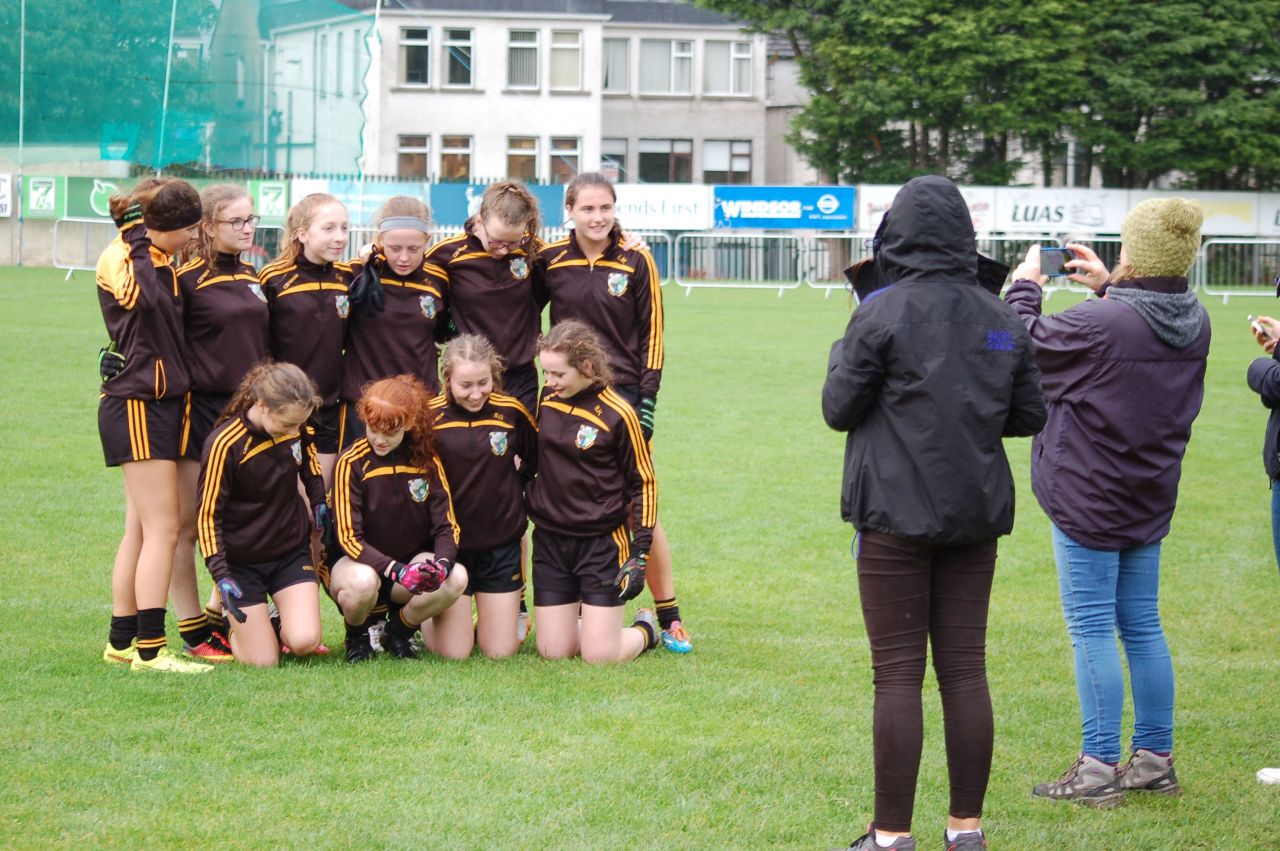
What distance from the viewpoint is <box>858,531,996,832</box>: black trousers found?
4.07 metres

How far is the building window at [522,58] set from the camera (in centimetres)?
4859

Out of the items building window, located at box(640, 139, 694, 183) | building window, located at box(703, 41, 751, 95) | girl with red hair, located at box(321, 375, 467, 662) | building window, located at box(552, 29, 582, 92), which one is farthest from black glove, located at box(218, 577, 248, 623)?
building window, located at box(703, 41, 751, 95)

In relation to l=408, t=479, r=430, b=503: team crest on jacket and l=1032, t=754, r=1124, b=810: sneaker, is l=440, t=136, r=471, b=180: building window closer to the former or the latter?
l=408, t=479, r=430, b=503: team crest on jacket

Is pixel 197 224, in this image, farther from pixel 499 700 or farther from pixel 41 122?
pixel 41 122

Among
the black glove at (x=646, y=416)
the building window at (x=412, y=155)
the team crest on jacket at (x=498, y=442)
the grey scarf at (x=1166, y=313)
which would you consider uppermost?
the building window at (x=412, y=155)

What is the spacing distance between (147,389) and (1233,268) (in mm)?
32224

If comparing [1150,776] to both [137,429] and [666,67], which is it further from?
[666,67]

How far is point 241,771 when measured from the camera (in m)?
4.91

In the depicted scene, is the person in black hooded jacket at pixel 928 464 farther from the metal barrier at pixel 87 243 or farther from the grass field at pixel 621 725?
the metal barrier at pixel 87 243

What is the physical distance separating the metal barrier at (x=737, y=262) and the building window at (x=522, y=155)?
15518 mm

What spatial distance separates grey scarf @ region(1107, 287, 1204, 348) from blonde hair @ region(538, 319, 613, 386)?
7.61 feet

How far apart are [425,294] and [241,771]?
8.46 feet

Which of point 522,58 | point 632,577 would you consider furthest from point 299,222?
point 522,58

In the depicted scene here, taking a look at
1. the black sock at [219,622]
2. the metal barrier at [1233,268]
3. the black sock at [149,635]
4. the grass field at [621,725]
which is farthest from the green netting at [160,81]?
the black sock at [149,635]
